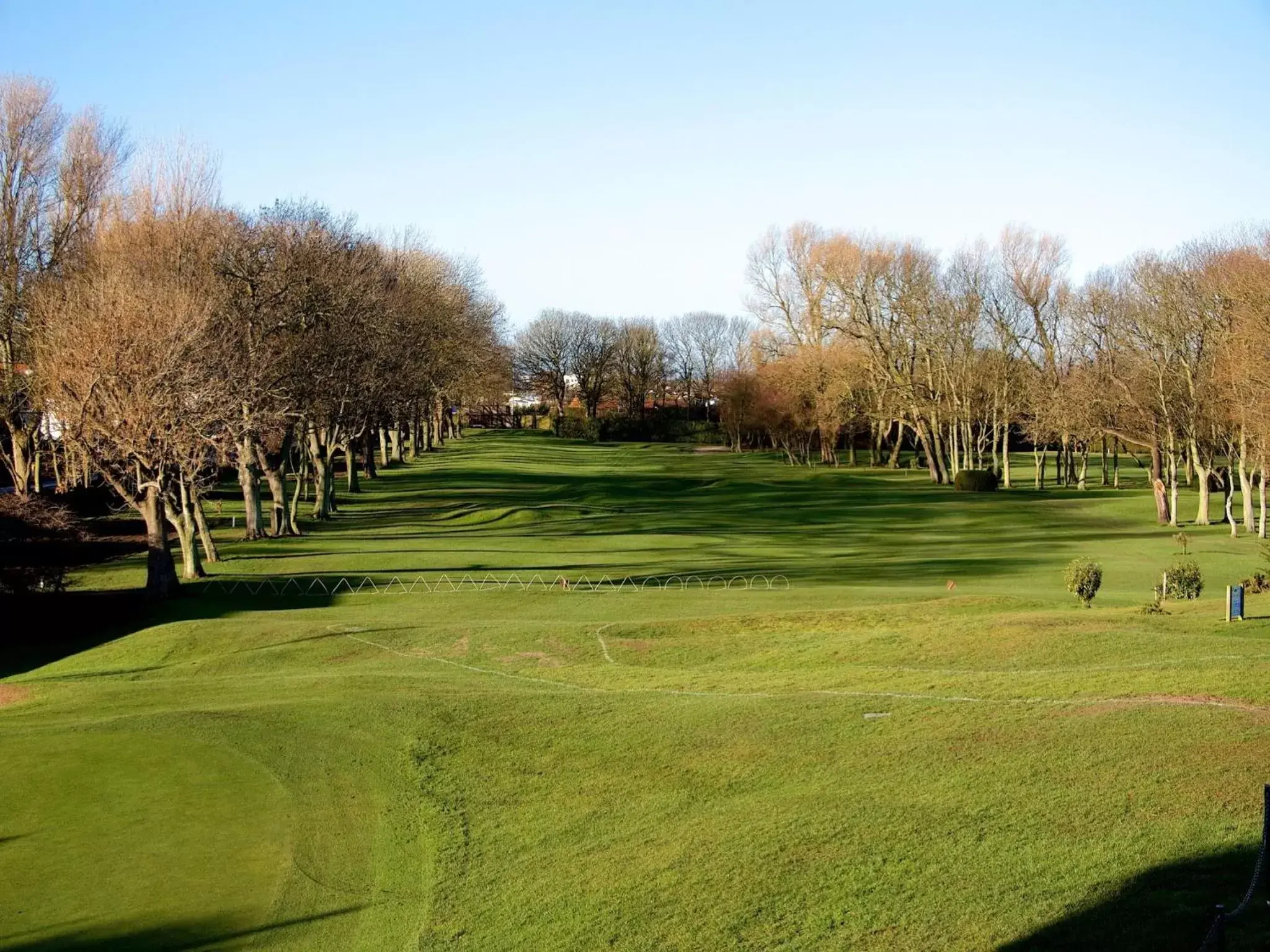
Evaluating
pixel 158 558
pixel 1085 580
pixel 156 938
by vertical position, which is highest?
pixel 158 558

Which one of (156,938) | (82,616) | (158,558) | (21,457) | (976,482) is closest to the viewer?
(156,938)

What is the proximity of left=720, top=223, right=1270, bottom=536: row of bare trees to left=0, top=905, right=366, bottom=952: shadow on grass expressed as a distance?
1760 inches

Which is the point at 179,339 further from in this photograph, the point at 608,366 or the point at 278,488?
the point at 608,366

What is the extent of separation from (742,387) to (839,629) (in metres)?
95.9

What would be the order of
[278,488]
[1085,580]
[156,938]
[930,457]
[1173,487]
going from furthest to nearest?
1. [930,457]
2. [1173,487]
3. [278,488]
4. [1085,580]
5. [156,938]

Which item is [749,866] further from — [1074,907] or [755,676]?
[755,676]

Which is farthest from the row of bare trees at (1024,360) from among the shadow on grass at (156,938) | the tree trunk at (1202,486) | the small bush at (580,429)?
the shadow on grass at (156,938)

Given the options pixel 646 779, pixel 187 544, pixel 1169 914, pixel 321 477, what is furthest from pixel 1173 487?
pixel 1169 914

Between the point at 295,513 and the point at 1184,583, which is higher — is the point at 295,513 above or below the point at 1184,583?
above

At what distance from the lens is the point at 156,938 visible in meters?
11.5

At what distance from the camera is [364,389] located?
58.2 metres

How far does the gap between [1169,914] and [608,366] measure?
159 m

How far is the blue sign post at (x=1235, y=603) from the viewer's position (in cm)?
2441

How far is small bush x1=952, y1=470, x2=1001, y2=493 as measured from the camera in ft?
265
